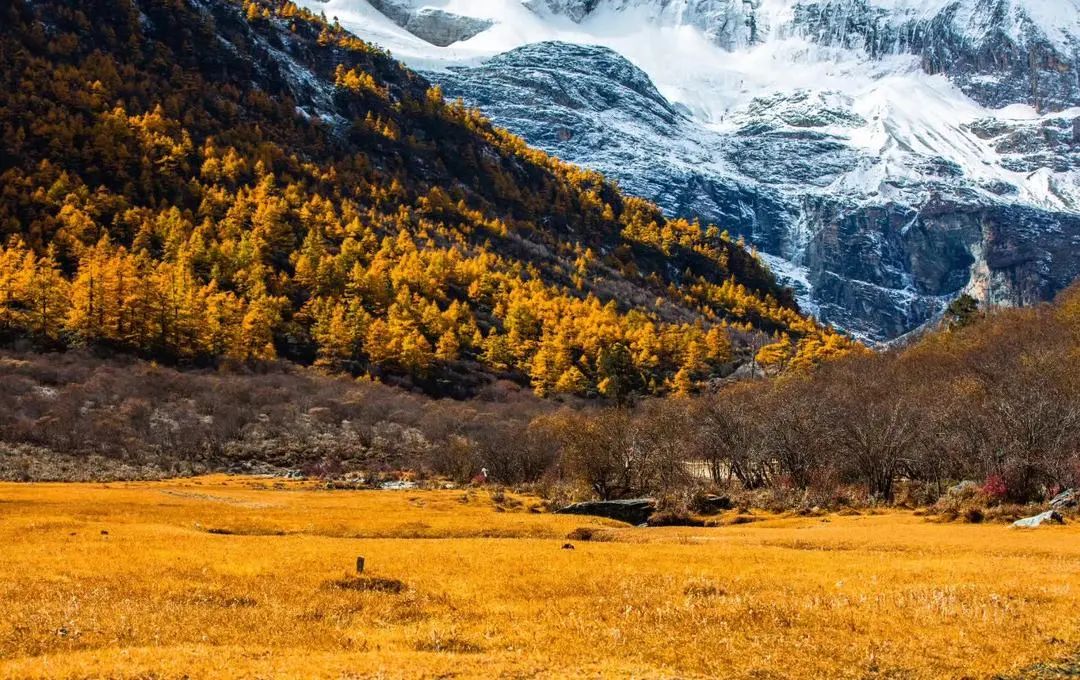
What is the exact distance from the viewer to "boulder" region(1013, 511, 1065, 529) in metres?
41.7

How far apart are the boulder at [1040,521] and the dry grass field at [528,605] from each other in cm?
174

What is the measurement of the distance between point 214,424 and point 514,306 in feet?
268

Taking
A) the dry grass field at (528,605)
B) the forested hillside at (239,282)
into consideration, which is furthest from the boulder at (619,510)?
the forested hillside at (239,282)

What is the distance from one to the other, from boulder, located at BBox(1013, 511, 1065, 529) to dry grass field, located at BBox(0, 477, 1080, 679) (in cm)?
174

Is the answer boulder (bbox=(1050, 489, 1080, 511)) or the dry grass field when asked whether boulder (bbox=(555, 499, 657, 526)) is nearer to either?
the dry grass field

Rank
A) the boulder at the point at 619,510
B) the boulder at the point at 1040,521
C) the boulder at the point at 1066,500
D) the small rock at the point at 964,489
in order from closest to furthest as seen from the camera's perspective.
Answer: the boulder at the point at 1040,521 → the boulder at the point at 1066,500 → the small rock at the point at 964,489 → the boulder at the point at 619,510

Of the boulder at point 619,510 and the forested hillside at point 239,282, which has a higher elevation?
the forested hillside at point 239,282

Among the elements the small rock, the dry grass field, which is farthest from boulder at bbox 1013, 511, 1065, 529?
the small rock

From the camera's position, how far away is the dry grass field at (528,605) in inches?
726

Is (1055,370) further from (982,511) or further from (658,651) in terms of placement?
(658,651)

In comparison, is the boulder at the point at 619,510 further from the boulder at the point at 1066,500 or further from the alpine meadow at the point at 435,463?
the boulder at the point at 1066,500

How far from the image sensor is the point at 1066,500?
4709 cm

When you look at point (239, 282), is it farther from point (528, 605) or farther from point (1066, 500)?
point (528, 605)

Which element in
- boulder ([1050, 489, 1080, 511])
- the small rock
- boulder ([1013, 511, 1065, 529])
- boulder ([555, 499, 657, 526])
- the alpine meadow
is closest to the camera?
the alpine meadow
